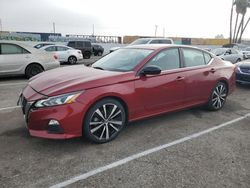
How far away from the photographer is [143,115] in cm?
442

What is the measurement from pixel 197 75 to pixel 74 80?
2575 mm

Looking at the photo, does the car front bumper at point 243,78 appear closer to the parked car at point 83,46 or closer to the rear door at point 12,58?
the rear door at point 12,58

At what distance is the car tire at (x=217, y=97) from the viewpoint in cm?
567

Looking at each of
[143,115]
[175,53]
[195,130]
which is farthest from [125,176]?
[175,53]

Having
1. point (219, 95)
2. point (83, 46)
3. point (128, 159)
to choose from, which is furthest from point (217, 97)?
point (83, 46)

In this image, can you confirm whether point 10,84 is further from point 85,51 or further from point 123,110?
point 85,51

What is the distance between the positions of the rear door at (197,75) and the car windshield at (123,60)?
36.7 inches

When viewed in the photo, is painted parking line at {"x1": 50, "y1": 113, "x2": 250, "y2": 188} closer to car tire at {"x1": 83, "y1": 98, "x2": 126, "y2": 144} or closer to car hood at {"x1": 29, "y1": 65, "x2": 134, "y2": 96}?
car tire at {"x1": 83, "y1": 98, "x2": 126, "y2": 144}

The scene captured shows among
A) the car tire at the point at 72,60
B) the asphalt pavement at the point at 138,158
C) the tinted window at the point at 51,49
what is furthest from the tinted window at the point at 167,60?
the car tire at the point at 72,60

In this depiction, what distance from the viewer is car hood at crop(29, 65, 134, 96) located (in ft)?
12.1

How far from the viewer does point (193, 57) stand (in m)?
5.35

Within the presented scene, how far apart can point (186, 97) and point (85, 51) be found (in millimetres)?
19477

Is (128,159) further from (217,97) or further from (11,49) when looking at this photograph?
(11,49)

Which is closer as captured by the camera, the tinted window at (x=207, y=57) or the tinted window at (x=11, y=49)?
the tinted window at (x=207, y=57)
